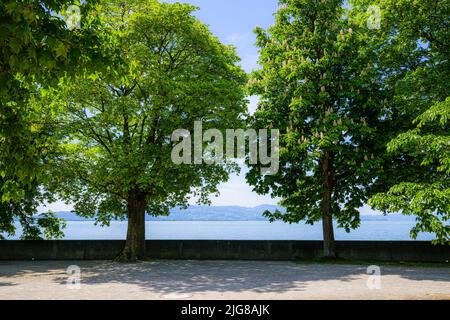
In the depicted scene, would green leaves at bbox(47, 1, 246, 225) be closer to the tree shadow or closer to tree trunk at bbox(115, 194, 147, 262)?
tree trunk at bbox(115, 194, 147, 262)

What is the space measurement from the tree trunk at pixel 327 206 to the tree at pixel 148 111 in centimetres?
540

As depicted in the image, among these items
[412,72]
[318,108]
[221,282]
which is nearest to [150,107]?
[318,108]

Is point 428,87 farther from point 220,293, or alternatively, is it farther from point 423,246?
point 220,293

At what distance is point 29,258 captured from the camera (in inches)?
993

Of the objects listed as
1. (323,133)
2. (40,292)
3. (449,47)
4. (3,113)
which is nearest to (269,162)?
(323,133)

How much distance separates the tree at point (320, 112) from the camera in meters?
21.3

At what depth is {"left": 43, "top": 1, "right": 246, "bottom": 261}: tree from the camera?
70.1ft

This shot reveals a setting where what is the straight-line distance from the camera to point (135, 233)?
23672 mm

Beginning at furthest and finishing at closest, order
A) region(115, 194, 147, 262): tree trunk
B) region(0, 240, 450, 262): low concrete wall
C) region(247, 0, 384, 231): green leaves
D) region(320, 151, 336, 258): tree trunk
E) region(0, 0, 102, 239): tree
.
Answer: region(115, 194, 147, 262): tree trunk, region(0, 240, 450, 262): low concrete wall, region(320, 151, 336, 258): tree trunk, region(247, 0, 384, 231): green leaves, region(0, 0, 102, 239): tree

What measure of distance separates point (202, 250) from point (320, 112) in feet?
34.4

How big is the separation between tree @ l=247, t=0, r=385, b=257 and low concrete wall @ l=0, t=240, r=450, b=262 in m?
1.39

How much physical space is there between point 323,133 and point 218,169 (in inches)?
264

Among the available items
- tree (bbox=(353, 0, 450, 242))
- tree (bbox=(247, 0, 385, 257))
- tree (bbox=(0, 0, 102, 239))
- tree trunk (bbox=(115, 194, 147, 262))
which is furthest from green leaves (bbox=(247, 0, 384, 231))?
tree (bbox=(0, 0, 102, 239))

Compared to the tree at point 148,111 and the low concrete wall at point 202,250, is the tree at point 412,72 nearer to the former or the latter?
the low concrete wall at point 202,250
